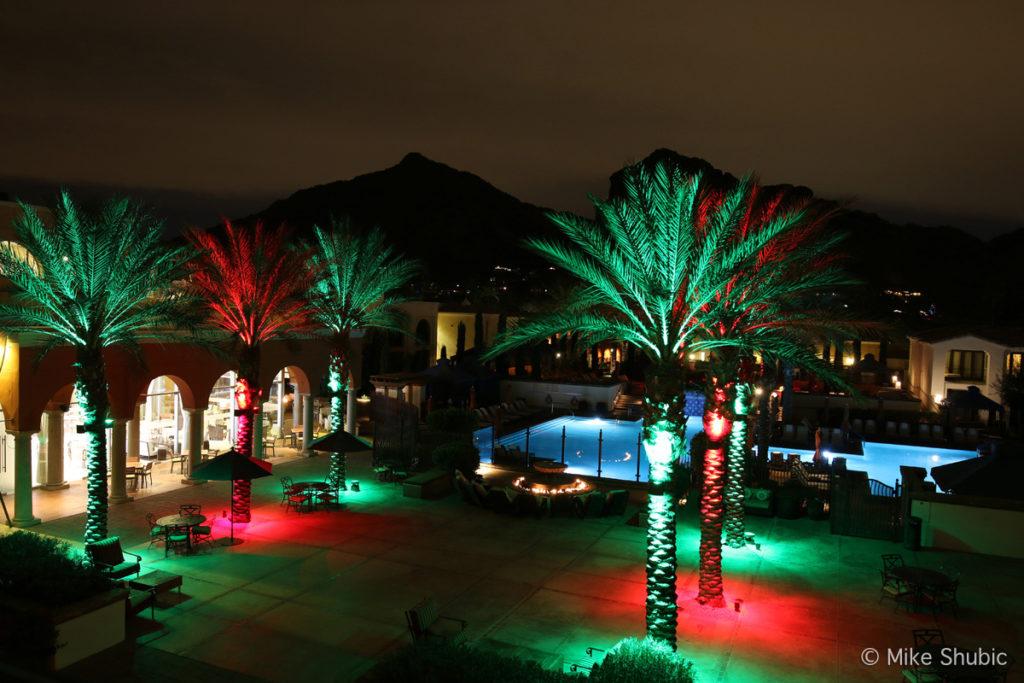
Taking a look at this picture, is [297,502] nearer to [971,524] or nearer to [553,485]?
[553,485]

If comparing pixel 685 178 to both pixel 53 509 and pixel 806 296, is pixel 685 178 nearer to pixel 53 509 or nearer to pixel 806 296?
pixel 806 296

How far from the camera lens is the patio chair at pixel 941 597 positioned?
1339 cm

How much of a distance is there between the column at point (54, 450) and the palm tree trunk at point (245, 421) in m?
5.66

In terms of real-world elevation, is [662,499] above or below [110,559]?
above

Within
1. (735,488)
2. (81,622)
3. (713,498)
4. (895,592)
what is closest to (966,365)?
(735,488)

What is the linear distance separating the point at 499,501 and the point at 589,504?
230 cm

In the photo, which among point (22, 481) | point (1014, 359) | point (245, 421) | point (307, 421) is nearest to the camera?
point (22, 481)

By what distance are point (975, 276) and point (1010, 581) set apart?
91.6 meters

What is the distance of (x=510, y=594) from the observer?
46.1ft

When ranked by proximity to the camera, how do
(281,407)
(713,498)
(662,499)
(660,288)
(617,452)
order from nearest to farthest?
(660,288) → (662,499) → (713,498) → (281,407) → (617,452)

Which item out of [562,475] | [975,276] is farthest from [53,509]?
[975,276]

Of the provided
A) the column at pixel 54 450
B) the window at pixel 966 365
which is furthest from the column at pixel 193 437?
the window at pixel 966 365

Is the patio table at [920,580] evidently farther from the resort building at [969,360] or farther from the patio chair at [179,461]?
the resort building at [969,360]

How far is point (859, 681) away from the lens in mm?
10914
